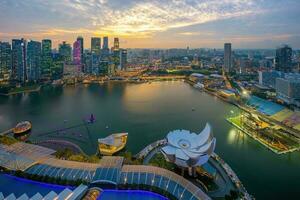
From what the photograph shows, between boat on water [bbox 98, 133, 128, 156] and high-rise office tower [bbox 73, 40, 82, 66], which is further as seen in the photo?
high-rise office tower [bbox 73, 40, 82, 66]

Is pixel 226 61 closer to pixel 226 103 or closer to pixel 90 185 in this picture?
pixel 226 103

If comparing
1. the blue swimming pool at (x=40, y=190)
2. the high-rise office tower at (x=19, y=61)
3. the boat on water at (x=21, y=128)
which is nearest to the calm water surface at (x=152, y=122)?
the boat on water at (x=21, y=128)

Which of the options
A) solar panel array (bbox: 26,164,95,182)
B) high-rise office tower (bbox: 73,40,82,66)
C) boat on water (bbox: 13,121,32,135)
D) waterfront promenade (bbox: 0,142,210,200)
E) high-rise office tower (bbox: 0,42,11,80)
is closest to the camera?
waterfront promenade (bbox: 0,142,210,200)

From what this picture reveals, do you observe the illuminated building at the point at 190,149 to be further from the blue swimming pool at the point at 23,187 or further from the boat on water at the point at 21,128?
the boat on water at the point at 21,128

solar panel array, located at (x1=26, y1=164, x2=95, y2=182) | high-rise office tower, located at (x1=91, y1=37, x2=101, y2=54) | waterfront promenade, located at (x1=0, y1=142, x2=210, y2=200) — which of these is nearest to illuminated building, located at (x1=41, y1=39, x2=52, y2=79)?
high-rise office tower, located at (x1=91, y1=37, x2=101, y2=54)

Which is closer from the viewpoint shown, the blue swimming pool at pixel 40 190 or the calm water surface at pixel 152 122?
the blue swimming pool at pixel 40 190

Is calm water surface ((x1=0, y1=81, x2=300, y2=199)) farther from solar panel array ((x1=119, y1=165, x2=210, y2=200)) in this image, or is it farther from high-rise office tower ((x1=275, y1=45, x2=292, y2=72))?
high-rise office tower ((x1=275, y1=45, x2=292, y2=72))
